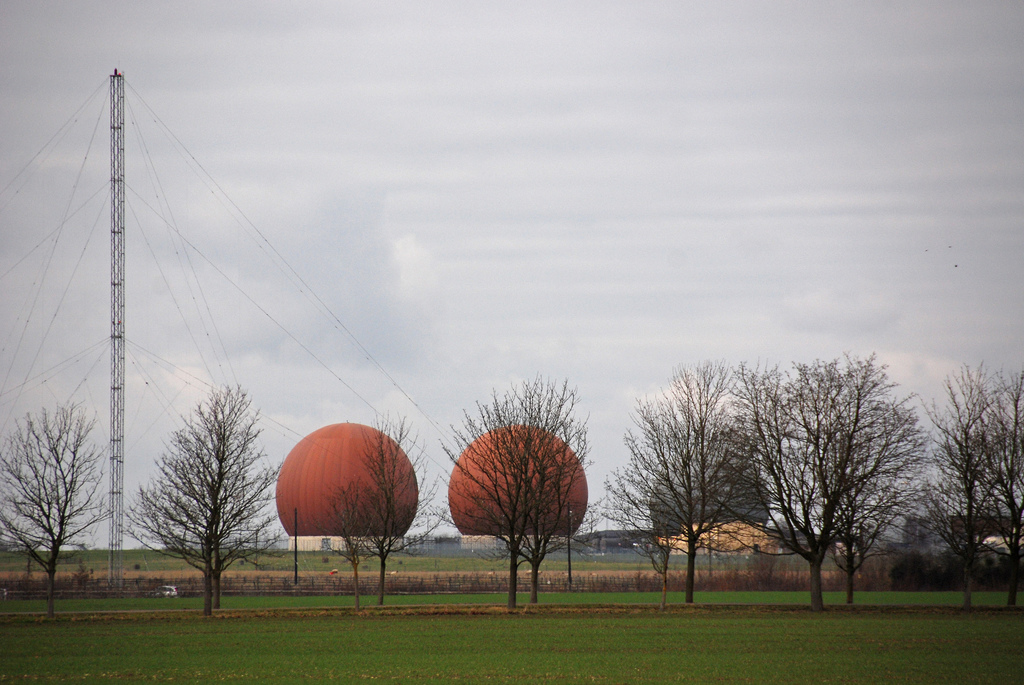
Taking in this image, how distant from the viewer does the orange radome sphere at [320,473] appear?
179 ft

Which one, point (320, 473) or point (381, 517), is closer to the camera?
point (381, 517)

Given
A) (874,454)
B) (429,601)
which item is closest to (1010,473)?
(874,454)

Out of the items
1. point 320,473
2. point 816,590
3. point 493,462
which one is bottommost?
point 816,590

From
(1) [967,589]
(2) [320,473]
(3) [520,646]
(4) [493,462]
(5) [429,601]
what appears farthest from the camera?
(2) [320,473]

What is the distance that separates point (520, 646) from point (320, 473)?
37038 millimetres

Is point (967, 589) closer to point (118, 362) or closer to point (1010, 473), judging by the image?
point (1010, 473)

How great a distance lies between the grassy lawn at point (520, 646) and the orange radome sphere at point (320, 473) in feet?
76.2

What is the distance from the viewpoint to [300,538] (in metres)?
57.9

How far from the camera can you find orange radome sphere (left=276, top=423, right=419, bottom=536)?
179 ft

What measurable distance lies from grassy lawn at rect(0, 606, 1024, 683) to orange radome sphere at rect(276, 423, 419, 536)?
23.2m

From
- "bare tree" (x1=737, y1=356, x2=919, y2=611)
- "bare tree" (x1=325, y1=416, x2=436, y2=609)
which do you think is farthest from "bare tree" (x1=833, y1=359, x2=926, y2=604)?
"bare tree" (x1=325, y1=416, x2=436, y2=609)

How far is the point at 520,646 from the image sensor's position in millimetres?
20500

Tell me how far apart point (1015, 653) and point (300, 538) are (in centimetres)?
4674

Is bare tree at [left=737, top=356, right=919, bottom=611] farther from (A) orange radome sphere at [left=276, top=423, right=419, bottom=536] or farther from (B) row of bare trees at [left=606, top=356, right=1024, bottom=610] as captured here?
(A) orange radome sphere at [left=276, top=423, right=419, bottom=536]
